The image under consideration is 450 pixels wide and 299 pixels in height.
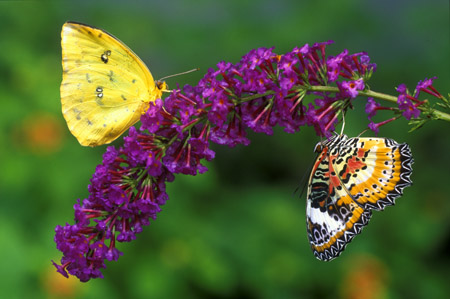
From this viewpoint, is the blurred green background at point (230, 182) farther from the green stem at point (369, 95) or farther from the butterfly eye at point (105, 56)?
the green stem at point (369, 95)

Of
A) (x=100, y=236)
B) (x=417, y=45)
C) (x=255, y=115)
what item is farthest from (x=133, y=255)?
(x=417, y=45)

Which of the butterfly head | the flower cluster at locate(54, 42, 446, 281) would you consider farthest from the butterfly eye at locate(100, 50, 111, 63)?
the flower cluster at locate(54, 42, 446, 281)

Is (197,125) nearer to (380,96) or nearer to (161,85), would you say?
(161,85)

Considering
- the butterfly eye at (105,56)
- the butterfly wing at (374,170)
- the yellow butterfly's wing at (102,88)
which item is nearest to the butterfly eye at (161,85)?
the yellow butterfly's wing at (102,88)

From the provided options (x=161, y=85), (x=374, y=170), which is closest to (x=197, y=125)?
(x=161, y=85)

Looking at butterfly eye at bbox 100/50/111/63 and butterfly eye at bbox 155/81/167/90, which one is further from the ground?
butterfly eye at bbox 100/50/111/63

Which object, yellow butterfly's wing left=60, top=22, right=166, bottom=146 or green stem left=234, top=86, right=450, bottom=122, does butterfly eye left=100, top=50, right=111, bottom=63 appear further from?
green stem left=234, top=86, right=450, bottom=122

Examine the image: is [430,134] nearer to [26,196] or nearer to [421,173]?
[421,173]
